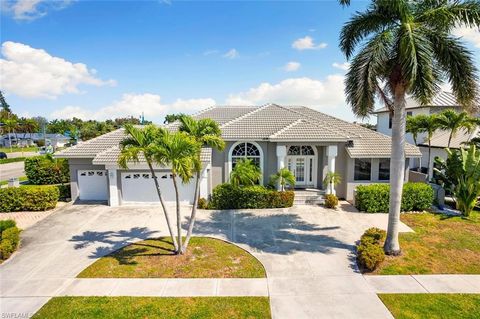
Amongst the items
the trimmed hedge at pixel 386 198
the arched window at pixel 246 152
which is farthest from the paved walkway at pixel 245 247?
the arched window at pixel 246 152

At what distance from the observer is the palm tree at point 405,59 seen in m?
8.66

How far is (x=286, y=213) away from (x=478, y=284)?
335 inches

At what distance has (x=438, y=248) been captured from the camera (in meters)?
11.2

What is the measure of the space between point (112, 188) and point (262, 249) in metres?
10.6

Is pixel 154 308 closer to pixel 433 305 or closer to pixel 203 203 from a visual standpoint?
pixel 433 305

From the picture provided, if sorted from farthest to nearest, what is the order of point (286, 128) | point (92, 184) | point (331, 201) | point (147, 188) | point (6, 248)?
point (92, 184)
point (286, 128)
point (147, 188)
point (331, 201)
point (6, 248)

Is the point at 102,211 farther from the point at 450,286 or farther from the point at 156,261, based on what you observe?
the point at 450,286

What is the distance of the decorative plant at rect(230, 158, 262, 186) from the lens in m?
16.2

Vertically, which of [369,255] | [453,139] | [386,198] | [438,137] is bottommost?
[369,255]

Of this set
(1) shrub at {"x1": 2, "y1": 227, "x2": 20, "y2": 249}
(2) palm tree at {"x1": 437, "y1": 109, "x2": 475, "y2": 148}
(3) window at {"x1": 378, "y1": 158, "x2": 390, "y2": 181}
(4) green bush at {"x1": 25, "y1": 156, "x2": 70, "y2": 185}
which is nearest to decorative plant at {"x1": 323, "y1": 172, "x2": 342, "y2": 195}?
(3) window at {"x1": 378, "y1": 158, "x2": 390, "y2": 181}

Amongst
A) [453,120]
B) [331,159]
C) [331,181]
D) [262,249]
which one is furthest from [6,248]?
[453,120]

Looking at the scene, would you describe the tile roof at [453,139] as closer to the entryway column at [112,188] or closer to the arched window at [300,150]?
the arched window at [300,150]

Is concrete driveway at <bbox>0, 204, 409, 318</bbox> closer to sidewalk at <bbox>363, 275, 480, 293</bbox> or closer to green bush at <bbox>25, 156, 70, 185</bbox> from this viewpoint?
sidewalk at <bbox>363, 275, 480, 293</bbox>

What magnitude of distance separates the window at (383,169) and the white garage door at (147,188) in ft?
39.4
